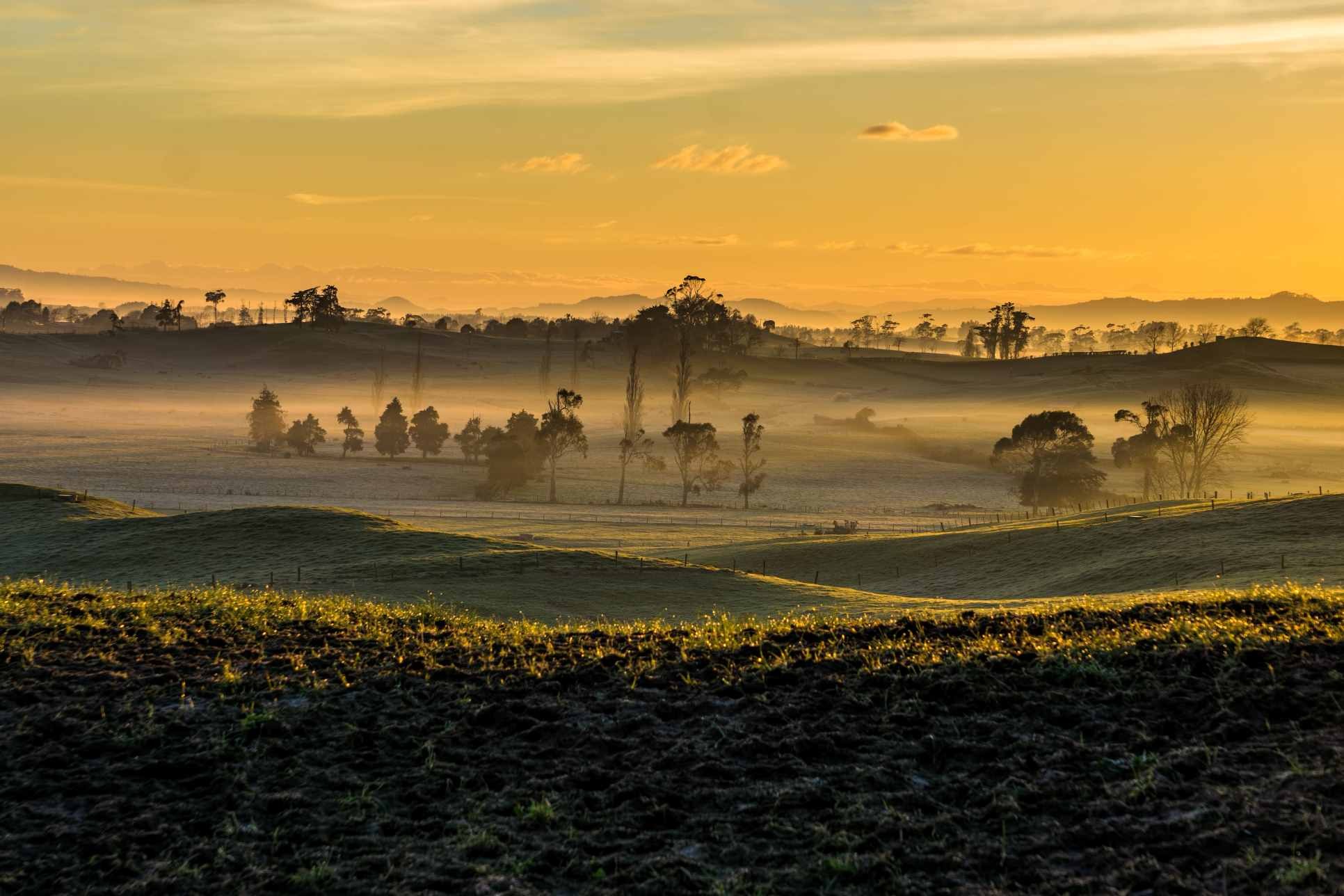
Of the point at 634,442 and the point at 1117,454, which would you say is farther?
the point at 634,442

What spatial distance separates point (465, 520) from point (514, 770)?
243 ft

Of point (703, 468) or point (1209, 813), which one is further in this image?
point (703, 468)

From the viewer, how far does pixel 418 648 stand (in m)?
18.6

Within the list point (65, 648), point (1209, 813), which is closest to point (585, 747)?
point (1209, 813)

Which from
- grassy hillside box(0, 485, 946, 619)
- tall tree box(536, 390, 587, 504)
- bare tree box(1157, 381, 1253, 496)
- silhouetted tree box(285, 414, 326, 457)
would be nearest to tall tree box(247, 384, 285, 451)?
silhouetted tree box(285, 414, 326, 457)

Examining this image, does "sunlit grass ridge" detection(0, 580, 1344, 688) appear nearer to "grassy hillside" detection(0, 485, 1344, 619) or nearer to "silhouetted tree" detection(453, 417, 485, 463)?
"grassy hillside" detection(0, 485, 1344, 619)

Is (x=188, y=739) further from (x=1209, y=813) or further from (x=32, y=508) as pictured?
(x=32, y=508)

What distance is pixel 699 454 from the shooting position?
12650 cm

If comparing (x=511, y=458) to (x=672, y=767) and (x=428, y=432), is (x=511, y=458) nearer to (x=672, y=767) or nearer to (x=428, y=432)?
(x=428, y=432)

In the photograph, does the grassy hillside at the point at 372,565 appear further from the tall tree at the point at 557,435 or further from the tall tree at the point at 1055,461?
the tall tree at the point at 1055,461

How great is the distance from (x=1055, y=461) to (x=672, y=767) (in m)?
110

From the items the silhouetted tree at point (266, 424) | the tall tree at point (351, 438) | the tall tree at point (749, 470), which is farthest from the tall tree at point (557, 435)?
the silhouetted tree at point (266, 424)

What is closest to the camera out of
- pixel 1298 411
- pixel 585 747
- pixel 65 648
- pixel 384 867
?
pixel 384 867

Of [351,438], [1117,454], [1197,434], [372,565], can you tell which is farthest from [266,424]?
[1197,434]
